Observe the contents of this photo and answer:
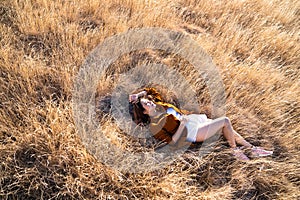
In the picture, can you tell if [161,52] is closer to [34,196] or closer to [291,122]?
[291,122]

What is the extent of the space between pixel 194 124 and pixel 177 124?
6.6 inches

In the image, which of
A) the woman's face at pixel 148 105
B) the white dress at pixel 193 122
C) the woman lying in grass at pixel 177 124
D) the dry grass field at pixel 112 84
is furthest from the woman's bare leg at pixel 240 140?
the woman's face at pixel 148 105

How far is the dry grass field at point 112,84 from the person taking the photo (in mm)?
2262

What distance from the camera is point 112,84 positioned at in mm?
3084

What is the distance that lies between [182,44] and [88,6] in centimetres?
136

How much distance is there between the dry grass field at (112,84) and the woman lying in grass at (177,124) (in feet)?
0.43

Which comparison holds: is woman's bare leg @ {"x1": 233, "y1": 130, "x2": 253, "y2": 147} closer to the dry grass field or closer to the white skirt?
the dry grass field

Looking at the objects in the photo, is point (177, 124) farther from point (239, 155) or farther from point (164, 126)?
point (239, 155)

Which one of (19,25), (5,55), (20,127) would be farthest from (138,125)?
(19,25)

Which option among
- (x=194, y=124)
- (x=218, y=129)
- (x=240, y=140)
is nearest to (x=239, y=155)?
(x=240, y=140)

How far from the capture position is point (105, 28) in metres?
3.55

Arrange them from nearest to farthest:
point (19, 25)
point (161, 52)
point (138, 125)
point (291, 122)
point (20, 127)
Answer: point (20, 127)
point (138, 125)
point (291, 122)
point (19, 25)
point (161, 52)

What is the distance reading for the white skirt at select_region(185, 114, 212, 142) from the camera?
2820mm

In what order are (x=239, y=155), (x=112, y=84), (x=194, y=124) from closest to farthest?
(x=239, y=155)
(x=194, y=124)
(x=112, y=84)
